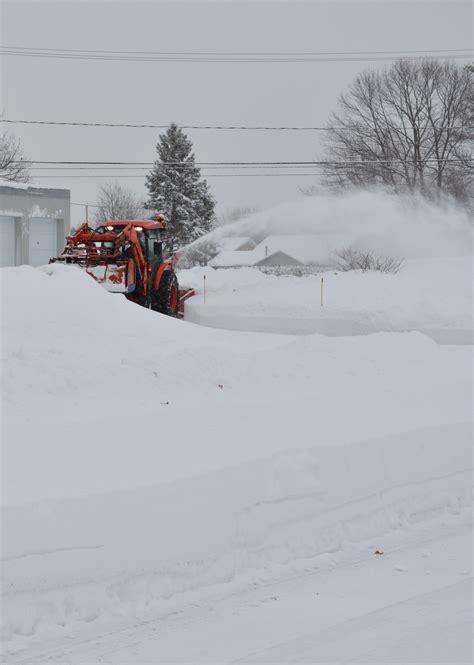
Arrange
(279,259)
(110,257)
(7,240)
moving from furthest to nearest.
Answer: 1. (279,259)
2. (7,240)
3. (110,257)

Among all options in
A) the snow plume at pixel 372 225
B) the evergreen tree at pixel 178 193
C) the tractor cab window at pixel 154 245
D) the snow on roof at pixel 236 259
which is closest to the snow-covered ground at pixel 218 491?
the tractor cab window at pixel 154 245

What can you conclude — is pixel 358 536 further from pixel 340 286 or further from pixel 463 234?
pixel 463 234

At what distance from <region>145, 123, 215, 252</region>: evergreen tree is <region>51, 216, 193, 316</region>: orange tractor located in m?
29.9

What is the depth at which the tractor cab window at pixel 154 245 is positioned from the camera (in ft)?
64.5

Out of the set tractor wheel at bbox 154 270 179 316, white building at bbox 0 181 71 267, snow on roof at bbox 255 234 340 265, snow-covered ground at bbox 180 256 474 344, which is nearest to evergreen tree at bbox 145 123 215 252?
snow on roof at bbox 255 234 340 265

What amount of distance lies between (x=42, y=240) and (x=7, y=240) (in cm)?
163

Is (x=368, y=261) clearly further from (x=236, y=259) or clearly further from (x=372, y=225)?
(x=236, y=259)

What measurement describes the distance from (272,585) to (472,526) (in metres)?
2.13

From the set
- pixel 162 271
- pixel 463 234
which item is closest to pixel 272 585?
pixel 162 271

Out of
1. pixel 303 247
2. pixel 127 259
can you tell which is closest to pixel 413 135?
pixel 303 247

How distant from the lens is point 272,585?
231 inches

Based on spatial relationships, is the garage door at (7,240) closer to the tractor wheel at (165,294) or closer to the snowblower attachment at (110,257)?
the tractor wheel at (165,294)

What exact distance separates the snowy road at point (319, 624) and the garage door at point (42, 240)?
28431 mm

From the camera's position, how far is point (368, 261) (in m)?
31.1
